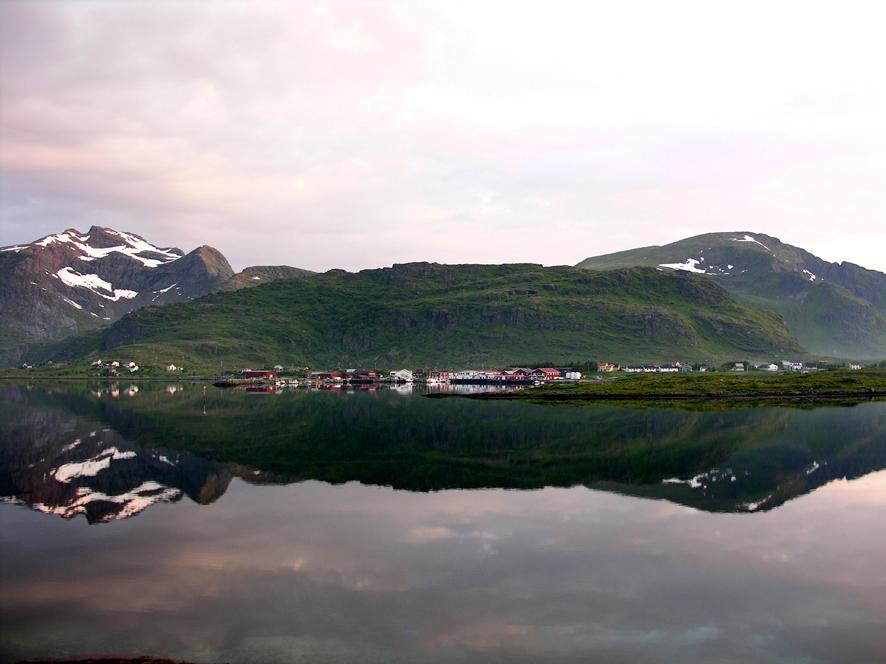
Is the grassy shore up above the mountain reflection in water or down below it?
above

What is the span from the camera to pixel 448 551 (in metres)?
33.2

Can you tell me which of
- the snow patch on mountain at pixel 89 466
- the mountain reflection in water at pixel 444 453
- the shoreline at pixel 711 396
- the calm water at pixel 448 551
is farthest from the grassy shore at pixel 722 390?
the snow patch on mountain at pixel 89 466

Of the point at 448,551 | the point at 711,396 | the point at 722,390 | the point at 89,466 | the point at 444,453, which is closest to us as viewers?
the point at 448,551

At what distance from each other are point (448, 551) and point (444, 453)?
32.8m

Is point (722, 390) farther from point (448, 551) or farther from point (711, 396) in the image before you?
point (448, 551)

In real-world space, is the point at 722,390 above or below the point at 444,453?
above

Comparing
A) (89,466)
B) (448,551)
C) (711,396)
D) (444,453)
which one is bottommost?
(448,551)

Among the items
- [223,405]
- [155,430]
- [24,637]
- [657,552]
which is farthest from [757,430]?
[223,405]

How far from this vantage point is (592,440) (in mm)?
73000

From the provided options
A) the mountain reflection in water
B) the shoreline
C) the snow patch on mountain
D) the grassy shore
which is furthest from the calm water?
the grassy shore

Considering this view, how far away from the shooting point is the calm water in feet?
75.3

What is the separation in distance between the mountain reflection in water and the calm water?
456 millimetres

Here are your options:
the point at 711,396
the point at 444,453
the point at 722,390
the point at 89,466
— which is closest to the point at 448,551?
the point at 444,453

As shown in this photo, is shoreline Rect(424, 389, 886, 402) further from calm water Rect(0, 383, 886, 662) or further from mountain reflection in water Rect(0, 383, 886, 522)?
calm water Rect(0, 383, 886, 662)
